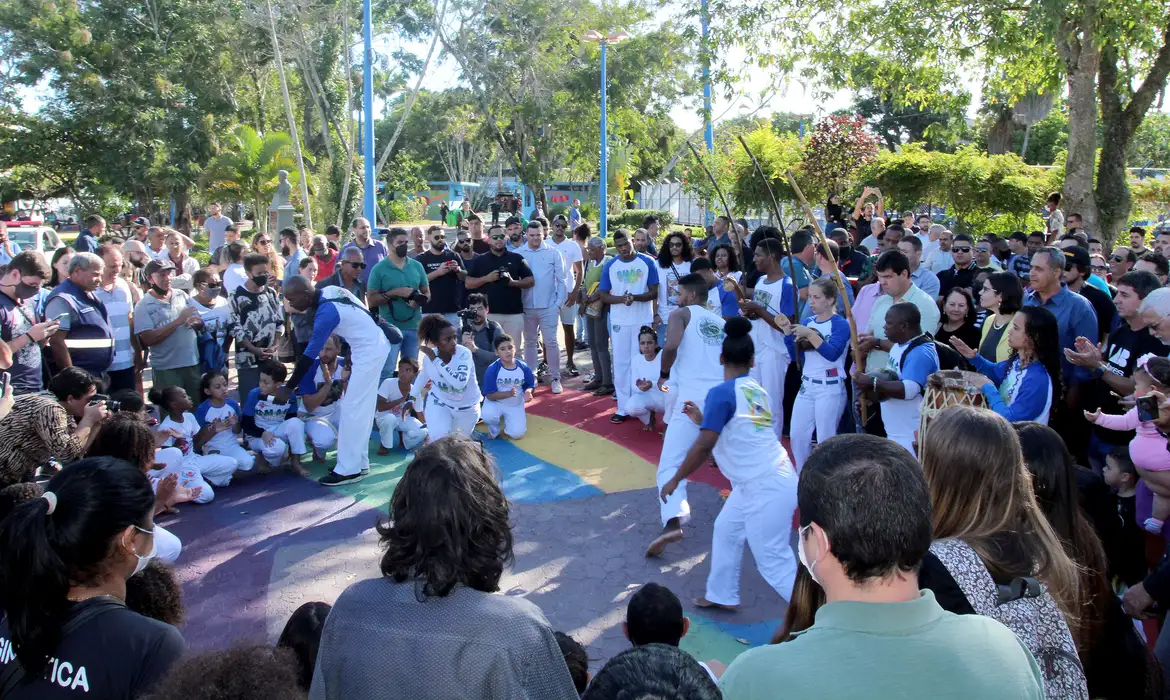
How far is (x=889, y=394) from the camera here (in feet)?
18.1

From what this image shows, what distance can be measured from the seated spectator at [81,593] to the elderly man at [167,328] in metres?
5.68

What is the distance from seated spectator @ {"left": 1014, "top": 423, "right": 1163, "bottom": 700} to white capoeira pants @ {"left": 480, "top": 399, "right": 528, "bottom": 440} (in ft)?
20.3

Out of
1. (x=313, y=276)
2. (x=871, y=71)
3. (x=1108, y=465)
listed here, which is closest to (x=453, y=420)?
(x=313, y=276)

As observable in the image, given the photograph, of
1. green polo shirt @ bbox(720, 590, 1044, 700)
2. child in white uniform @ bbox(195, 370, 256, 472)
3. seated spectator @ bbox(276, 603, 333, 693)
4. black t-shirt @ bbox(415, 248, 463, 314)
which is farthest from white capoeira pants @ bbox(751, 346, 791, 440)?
green polo shirt @ bbox(720, 590, 1044, 700)

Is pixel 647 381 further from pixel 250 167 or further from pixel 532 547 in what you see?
pixel 250 167

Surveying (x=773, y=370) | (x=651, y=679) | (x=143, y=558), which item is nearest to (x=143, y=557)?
(x=143, y=558)

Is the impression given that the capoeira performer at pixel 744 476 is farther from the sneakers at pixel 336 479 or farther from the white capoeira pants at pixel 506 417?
the white capoeira pants at pixel 506 417

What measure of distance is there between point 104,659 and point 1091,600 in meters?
2.84

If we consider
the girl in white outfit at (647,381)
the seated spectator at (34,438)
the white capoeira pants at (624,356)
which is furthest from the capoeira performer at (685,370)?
the seated spectator at (34,438)

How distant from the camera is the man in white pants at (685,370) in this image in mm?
5855

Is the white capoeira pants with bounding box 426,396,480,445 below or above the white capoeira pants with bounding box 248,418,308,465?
above

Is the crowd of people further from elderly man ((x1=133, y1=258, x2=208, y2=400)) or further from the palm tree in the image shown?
the palm tree

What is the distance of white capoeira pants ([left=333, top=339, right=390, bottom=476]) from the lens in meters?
7.03

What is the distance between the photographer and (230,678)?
72.5 inches
